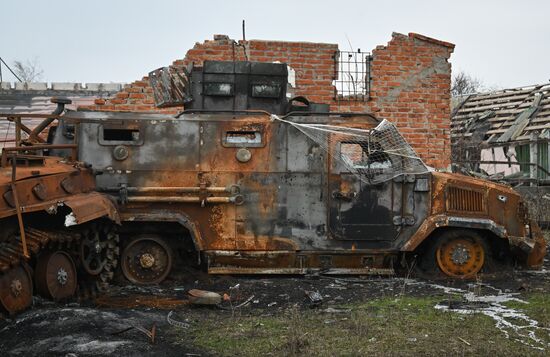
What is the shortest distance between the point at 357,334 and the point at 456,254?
12.7 feet

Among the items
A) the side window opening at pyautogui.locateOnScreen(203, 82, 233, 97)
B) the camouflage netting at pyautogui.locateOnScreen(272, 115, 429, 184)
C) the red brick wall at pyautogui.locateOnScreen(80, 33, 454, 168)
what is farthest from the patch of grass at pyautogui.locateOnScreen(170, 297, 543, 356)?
the red brick wall at pyautogui.locateOnScreen(80, 33, 454, 168)

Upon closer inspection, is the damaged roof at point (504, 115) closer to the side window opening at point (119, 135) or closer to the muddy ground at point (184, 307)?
the muddy ground at point (184, 307)

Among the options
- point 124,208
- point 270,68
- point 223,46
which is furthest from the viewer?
point 223,46

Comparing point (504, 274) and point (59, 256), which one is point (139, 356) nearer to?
point (59, 256)

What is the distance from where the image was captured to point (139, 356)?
6.12 meters

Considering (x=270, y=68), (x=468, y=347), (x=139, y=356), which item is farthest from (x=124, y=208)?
(x=468, y=347)

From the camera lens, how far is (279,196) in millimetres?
10250

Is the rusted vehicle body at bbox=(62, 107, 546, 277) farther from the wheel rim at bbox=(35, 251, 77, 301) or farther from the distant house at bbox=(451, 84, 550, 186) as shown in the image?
the distant house at bbox=(451, 84, 550, 186)

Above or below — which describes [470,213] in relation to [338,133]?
below

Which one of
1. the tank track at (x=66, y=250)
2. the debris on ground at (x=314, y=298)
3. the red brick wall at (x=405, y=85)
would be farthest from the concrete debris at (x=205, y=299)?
the red brick wall at (x=405, y=85)

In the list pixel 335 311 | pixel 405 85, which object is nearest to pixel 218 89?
pixel 335 311

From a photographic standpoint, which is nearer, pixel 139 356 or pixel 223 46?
pixel 139 356

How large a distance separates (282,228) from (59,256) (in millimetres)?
3055

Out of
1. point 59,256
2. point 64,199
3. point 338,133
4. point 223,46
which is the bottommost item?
point 59,256
